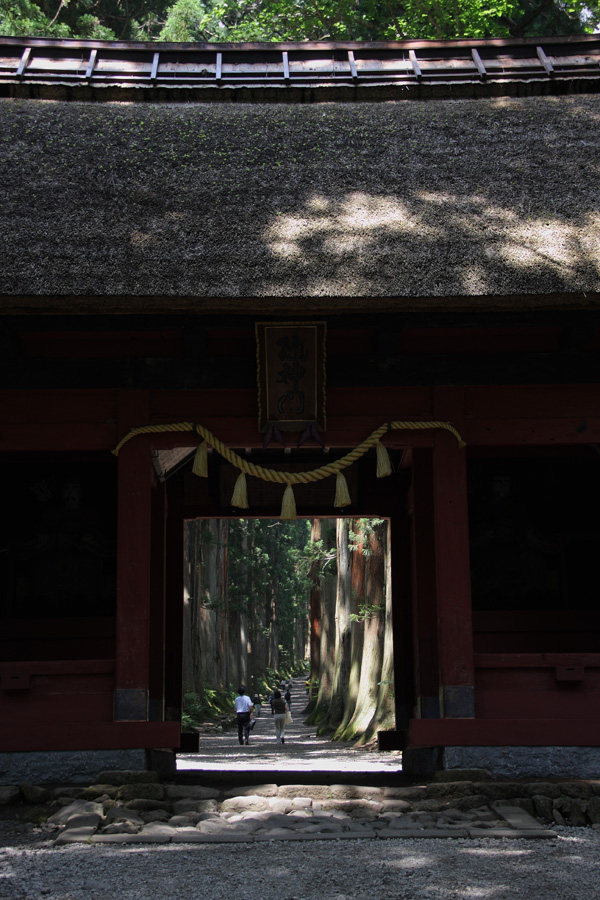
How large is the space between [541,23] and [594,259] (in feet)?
47.9

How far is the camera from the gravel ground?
407cm

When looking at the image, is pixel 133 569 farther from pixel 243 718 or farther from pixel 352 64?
pixel 243 718

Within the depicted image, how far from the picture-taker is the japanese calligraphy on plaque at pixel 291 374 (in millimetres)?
6949

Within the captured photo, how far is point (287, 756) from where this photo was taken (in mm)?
14727

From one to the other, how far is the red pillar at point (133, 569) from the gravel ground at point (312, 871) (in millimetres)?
1639

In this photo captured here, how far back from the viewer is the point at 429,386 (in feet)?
24.3

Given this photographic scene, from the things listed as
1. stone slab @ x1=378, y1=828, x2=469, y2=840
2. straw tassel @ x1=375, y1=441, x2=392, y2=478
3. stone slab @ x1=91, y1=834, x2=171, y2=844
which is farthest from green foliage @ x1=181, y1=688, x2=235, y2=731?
stone slab @ x1=378, y1=828, x2=469, y2=840

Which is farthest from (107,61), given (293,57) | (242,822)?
(242,822)

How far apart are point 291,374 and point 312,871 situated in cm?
375

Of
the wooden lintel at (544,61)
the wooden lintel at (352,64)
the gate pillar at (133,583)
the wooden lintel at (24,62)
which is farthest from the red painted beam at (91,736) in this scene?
the wooden lintel at (544,61)

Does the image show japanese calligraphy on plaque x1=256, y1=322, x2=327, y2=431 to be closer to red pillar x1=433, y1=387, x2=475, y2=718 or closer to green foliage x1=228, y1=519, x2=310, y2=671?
red pillar x1=433, y1=387, x2=475, y2=718

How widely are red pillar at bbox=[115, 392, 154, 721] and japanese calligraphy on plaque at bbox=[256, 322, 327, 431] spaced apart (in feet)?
3.55

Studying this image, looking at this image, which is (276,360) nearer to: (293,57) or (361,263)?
(361,263)

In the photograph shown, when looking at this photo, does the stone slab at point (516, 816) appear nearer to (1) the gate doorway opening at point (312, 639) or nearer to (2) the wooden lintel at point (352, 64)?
(1) the gate doorway opening at point (312, 639)
